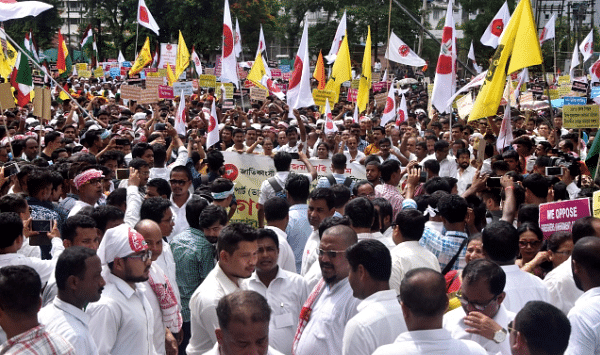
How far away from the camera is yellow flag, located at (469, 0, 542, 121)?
868cm

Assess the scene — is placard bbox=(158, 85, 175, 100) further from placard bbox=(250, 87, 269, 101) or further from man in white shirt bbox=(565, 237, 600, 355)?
man in white shirt bbox=(565, 237, 600, 355)

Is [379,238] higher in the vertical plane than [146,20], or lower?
lower

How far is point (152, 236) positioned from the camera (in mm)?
4711

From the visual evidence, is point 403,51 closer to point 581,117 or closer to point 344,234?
point 581,117

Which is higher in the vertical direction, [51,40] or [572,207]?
[51,40]

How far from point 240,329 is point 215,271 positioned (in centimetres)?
134

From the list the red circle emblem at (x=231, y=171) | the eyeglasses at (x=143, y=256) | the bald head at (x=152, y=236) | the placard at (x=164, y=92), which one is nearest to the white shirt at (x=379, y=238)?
the bald head at (x=152, y=236)

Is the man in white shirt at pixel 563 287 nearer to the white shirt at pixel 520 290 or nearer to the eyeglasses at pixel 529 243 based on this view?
the white shirt at pixel 520 290

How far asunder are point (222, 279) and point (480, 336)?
1.51m

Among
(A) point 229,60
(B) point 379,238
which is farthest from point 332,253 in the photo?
(A) point 229,60

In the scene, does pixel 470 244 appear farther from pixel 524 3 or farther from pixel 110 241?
pixel 524 3

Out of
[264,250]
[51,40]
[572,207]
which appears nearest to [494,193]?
[572,207]

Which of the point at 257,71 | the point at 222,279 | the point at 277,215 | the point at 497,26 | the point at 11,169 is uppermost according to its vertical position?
the point at 497,26

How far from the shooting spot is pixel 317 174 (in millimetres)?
9445
